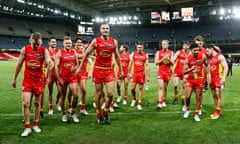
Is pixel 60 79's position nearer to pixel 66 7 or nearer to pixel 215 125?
pixel 215 125

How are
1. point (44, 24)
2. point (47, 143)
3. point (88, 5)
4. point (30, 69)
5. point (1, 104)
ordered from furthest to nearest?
point (44, 24) < point (88, 5) < point (1, 104) < point (30, 69) < point (47, 143)

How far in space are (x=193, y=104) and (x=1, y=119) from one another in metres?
7.03

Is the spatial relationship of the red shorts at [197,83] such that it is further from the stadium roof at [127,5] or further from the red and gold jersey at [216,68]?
the stadium roof at [127,5]

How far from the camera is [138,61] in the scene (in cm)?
879

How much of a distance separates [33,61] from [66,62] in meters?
1.15

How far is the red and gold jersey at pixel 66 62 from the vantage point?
6426mm

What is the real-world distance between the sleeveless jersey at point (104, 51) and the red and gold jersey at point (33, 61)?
4.67 ft

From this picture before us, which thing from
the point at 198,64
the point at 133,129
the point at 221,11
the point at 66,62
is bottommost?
the point at 133,129

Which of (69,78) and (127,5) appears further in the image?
(127,5)

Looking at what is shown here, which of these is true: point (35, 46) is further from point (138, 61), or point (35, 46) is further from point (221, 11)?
point (221, 11)

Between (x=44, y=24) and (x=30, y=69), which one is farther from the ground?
(x=44, y=24)

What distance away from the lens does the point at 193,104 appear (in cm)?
940

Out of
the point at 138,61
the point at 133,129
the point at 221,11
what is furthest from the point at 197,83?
the point at 221,11

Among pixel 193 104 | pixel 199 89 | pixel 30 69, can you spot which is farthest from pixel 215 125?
pixel 30 69
